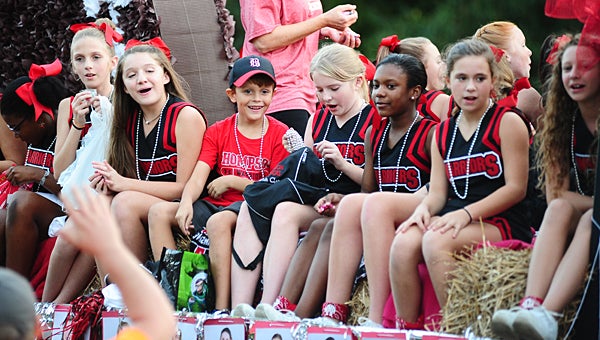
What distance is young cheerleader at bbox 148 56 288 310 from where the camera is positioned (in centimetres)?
598

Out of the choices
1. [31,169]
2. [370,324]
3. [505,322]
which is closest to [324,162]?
[370,324]

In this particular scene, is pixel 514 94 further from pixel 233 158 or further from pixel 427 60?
pixel 233 158

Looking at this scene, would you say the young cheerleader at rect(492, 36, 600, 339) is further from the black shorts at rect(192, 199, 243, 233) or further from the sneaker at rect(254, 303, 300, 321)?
the black shorts at rect(192, 199, 243, 233)

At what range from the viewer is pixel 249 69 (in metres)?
6.26

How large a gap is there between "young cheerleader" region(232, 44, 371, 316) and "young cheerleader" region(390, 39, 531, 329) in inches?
30.5

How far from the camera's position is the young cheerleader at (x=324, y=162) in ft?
18.0

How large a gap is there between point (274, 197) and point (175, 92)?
4.84 ft

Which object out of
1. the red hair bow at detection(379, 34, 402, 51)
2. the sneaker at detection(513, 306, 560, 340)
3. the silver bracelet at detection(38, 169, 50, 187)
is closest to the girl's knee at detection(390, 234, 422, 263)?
the sneaker at detection(513, 306, 560, 340)

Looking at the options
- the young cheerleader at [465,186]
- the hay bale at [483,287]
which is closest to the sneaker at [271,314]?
the young cheerleader at [465,186]

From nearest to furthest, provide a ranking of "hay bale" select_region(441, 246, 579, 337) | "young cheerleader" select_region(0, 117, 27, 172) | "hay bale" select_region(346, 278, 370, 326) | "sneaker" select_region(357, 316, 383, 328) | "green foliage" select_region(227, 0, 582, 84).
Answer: "hay bale" select_region(441, 246, 579, 337) < "sneaker" select_region(357, 316, 383, 328) < "hay bale" select_region(346, 278, 370, 326) < "young cheerleader" select_region(0, 117, 27, 172) < "green foliage" select_region(227, 0, 582, 84)

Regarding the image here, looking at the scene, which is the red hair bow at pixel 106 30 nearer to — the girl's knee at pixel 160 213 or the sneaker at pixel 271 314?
the girl's knee at pixel 160 213

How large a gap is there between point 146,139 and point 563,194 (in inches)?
114

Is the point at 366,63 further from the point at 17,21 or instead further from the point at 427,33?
the point at 427,33

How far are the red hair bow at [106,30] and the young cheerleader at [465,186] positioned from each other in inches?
116
